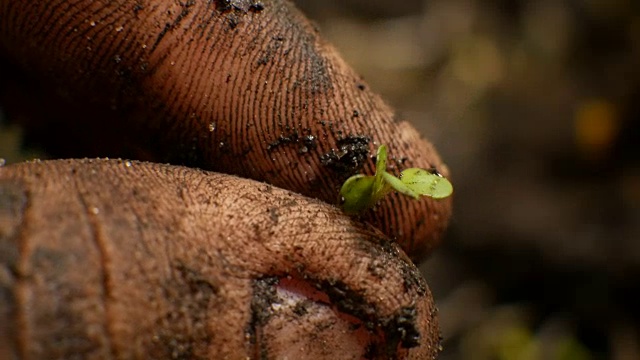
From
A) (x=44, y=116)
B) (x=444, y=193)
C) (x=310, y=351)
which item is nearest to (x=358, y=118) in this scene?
(x=444, y=193)

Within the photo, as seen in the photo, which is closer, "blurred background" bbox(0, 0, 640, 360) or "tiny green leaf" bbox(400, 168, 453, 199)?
"tiny green leaf" bbox(400, 168, 453, 199)

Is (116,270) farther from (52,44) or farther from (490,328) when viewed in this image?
(490,328)

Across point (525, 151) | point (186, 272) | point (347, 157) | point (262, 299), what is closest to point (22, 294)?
point (186, 272)

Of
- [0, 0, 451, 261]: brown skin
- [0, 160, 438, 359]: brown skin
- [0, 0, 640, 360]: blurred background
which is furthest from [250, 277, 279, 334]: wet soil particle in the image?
[0, 0, 640, 360]: blurred background

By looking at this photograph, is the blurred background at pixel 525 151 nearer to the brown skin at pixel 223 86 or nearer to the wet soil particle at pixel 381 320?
the brown skin at pixel 223 86

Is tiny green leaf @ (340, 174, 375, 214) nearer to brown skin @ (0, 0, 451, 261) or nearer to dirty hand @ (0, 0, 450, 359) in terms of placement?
dirty hand @ (0, 0, 450, 359)

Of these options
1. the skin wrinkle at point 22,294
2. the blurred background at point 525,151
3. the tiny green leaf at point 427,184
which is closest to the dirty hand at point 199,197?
the skin wrinkle at point 22,294
